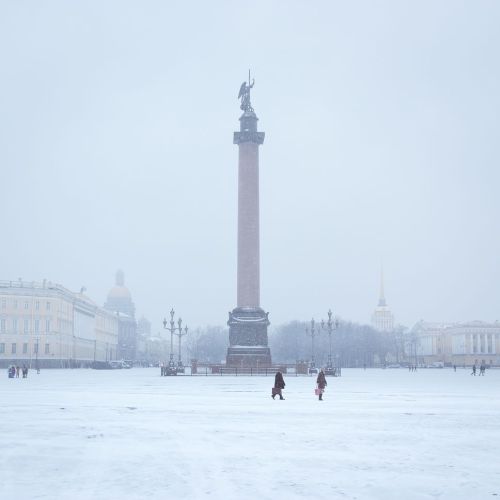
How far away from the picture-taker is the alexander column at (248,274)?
68500 mm

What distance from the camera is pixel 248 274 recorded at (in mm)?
69625

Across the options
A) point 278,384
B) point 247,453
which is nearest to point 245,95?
point 278,384

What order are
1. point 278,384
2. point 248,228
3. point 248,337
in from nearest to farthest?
point 278,384 < point 248,337 < point 248,228

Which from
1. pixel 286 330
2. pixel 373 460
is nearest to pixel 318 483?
pixel 373 460

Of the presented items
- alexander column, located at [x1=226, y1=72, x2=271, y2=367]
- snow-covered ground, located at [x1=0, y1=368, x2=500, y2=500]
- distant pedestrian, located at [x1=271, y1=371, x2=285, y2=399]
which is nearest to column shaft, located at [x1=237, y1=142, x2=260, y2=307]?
alexander column, located at [x1=226, y1=72, x2=271, y2=367]

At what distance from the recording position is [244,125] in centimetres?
7338

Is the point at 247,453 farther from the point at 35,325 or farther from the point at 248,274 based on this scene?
the point at 35,325

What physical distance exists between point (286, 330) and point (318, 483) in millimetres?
163422

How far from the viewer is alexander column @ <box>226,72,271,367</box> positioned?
2697 inches

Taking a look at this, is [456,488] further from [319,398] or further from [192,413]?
[319,398]

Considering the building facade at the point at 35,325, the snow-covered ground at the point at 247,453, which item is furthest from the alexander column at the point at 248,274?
the building facade at the point at 35,325

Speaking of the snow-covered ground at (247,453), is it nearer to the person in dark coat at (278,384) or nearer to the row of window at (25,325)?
the person in dark coat at (278,384)

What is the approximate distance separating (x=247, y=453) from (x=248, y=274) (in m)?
54.2

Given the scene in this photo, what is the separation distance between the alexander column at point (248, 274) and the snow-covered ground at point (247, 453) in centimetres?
4179
